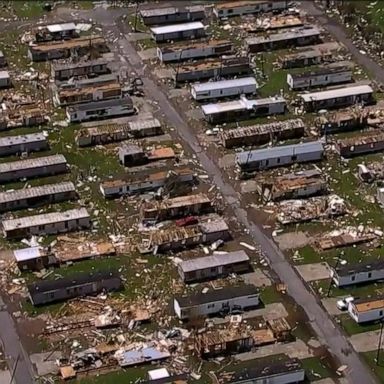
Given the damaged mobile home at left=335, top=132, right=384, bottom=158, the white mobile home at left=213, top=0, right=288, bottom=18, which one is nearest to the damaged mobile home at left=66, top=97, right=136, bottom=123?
the damaged mobile home at left=335, top=132, right=384, bottom=158

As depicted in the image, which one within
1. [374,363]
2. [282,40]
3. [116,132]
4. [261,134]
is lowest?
[374,363]

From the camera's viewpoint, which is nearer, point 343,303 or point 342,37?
point 343,303

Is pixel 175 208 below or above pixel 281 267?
above

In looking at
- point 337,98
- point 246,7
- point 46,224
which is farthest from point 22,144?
point 246,7

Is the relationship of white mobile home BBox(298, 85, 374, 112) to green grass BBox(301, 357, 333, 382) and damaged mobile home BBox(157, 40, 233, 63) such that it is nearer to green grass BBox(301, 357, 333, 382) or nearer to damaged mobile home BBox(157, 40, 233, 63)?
damaged mobile home BBox(157, 40, 233, 63)

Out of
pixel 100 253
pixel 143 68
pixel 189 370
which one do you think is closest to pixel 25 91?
pixel 143 68

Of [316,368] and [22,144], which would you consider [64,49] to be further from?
[316,368]

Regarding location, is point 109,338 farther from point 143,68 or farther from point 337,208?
point 143,68

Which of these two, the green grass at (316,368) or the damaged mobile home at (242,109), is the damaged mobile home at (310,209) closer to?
the damaged mobile home at (242,109)
